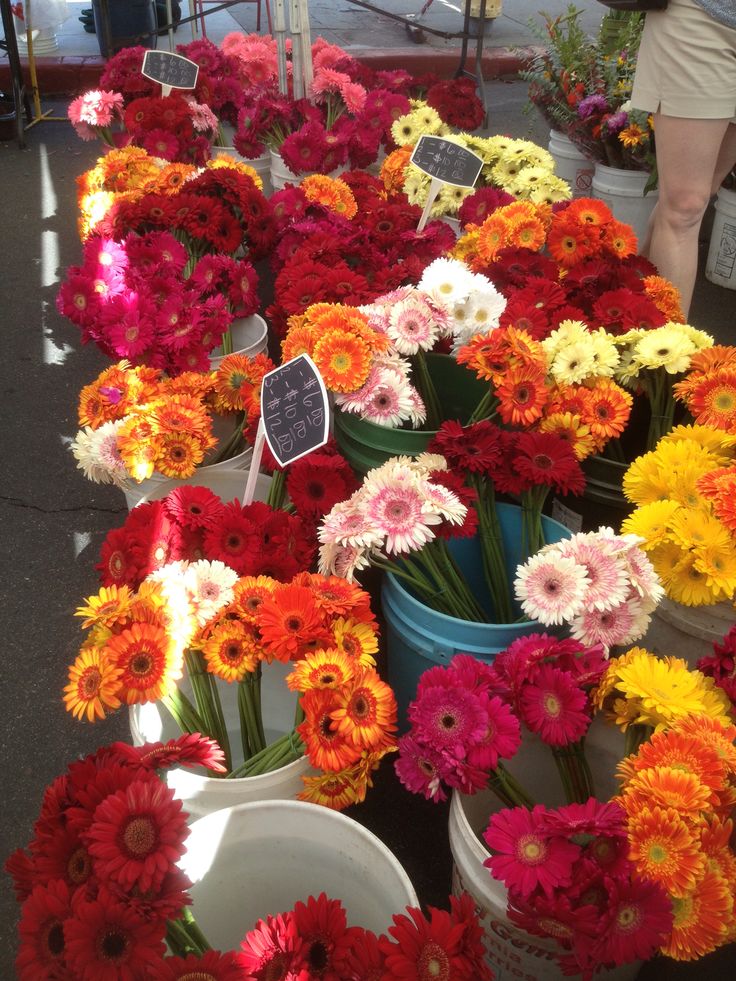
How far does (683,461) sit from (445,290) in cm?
64

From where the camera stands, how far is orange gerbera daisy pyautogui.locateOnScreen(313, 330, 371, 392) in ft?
5.17

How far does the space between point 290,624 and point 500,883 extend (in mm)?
428

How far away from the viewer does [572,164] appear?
4.08 m

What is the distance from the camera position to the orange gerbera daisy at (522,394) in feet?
5.11

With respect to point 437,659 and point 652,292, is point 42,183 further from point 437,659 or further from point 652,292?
point 437,659

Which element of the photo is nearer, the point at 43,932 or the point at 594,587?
the point at 43,932

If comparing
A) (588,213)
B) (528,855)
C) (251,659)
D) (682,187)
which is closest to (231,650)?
(251,659)

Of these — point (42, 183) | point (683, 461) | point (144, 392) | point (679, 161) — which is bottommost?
point (42, 183)

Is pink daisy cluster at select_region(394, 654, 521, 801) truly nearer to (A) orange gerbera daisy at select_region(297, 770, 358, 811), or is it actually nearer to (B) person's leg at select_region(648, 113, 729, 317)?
(A) orange gerbera daisy at select_region(297, 770, 358, 811)

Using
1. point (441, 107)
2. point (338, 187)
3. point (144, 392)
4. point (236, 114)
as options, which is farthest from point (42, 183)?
point (144, 392)

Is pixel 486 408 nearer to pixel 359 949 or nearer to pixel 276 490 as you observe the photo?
pixel 276 490

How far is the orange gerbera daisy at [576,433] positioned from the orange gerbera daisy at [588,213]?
743 millimetres

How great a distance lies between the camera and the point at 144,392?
184cm

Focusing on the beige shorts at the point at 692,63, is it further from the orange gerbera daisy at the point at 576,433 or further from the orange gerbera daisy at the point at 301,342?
the orange gerbera daisy at the point at 301,342
